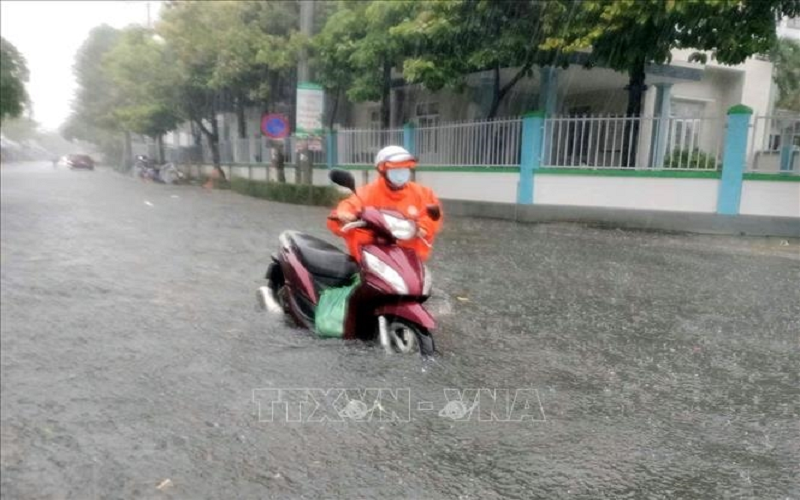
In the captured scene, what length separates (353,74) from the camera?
15117 millimetres

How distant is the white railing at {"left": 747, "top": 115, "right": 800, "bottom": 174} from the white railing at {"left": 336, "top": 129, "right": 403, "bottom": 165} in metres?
7.43

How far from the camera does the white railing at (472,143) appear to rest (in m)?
11.6

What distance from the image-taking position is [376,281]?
347cm

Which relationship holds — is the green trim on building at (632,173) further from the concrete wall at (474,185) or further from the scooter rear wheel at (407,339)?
the scooter rear wheel at (407,339)

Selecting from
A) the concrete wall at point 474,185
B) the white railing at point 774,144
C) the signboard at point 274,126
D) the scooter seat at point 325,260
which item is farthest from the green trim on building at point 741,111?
the signboard at point 274,126

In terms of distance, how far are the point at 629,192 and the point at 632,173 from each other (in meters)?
0.31

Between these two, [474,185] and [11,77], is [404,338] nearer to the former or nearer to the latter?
[474,185]

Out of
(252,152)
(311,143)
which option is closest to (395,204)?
(311,143)

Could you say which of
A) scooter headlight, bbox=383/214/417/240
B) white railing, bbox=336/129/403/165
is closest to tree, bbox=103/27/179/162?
white railing, bbox=336/129/403/165

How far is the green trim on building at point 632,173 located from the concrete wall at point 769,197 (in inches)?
20.0

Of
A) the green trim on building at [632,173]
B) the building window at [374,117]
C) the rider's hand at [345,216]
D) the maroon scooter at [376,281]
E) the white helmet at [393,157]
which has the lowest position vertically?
the maroon scooter at [376,281]

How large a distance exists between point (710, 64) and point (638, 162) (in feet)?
27.3

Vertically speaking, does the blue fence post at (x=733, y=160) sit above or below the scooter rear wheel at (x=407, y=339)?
above

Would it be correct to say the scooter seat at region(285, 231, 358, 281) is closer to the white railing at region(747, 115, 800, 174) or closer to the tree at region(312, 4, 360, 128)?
the white railing at region(747, 115, 800, 174)
